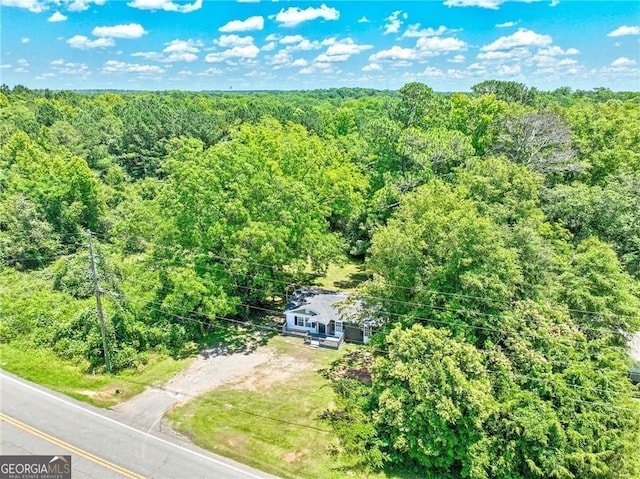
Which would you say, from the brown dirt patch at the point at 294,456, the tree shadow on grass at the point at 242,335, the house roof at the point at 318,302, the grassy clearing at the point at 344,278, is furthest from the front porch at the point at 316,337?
the brown dirt patch at the point at 294,456

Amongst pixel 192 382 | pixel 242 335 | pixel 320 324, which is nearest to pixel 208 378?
pixel 192 382

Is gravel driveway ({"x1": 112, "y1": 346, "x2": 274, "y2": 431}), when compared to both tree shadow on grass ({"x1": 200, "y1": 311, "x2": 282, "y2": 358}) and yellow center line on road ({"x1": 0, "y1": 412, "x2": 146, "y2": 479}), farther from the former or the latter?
yellow center line on road ({"x1": 0, "y1": 412, "x2": 146, "y2": 479})

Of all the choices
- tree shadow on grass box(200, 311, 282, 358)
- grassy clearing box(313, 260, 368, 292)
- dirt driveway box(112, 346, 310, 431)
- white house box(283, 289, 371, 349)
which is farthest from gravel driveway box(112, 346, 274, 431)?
grassy clearing box(313, 260, 368, 292)

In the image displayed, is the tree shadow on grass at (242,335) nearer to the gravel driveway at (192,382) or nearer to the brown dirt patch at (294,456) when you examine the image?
the gravel driveway at (192,382)

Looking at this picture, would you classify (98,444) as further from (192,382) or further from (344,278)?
(344,278)

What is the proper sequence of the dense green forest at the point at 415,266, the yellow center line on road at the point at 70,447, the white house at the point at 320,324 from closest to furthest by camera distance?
the yellow center line on road at the point at 70,447, the dense green forest at the point at 415,266, the white house at the point at 320,324

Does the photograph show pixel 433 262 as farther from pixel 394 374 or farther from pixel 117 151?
pixel 117 151
